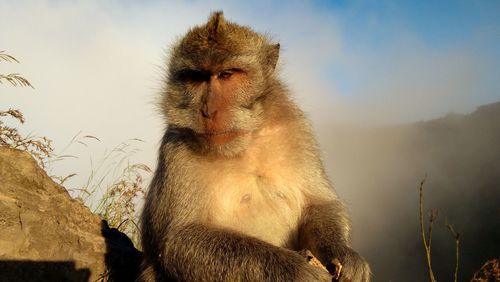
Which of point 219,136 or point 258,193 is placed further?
point 258,193

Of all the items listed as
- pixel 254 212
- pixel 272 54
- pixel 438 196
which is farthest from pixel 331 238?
pixel 438 196

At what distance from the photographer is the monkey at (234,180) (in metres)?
3.57

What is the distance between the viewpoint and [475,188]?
21469mm

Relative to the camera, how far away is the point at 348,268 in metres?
3.61

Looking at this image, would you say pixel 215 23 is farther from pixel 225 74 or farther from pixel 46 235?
pixel 46 235

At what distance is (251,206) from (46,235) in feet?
→ 4.93

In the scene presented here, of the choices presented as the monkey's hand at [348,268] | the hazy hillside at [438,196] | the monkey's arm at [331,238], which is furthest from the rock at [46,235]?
the hazy hillside at [438,196]

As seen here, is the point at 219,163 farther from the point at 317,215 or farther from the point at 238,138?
the point at 317,215

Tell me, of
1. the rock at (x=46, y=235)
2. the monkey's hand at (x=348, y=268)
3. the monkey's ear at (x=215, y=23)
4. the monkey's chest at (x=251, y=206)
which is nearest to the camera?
the monkey's hand at (x=348, y=268)

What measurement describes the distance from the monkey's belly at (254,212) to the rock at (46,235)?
1025 millimetres

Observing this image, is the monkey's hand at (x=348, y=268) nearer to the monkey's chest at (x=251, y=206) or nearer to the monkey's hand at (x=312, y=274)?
the monkey's hand at (x=312, y=274)

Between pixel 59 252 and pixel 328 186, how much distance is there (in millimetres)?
2129

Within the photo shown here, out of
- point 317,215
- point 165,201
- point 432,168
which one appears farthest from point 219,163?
point 432,168

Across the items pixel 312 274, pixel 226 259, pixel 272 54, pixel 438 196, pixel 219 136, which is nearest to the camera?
pixel 312 274
